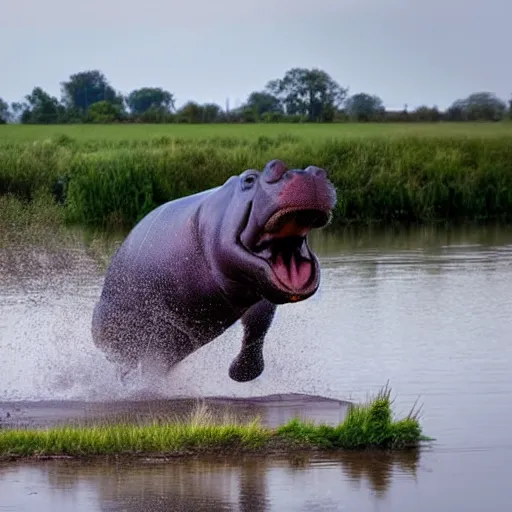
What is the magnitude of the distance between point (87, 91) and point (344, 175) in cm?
4008

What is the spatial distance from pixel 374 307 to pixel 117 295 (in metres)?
4.71

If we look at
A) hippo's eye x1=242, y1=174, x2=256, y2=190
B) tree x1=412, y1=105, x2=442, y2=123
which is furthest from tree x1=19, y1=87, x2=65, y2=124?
hippo's eye x1=242, y1=174, x2=256, y2=190

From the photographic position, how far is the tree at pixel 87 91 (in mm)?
61625

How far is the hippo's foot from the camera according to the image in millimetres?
8773

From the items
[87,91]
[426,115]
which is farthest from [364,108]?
[87,91]

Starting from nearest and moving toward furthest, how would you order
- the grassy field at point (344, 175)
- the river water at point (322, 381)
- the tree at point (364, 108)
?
the river water at point (322, 381), the grassy field at point (344, 175), the tree at point (364, 108)

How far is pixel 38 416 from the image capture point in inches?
324

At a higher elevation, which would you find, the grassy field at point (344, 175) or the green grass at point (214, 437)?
the grassy field at point (344, 175)

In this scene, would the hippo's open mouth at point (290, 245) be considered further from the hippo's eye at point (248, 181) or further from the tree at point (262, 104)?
the tree at point (262, 104)

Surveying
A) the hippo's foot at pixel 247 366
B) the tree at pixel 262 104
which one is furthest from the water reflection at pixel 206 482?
the tree at pixel 262 104

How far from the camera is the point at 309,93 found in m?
54.5

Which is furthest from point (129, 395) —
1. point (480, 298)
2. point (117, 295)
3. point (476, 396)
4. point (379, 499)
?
point (480, 298)

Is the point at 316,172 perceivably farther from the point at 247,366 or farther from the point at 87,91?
the point at 87,91

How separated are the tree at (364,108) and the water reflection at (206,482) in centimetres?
3256
